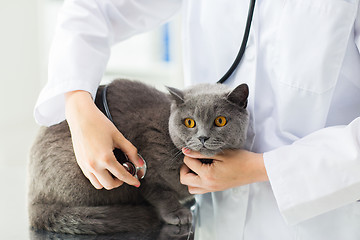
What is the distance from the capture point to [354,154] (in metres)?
0.69

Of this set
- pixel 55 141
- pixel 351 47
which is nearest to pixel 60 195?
pixel 55 141

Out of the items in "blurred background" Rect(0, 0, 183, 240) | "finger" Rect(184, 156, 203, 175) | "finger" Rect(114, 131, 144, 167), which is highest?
"finger" Rect(114, 131, 144, 167)

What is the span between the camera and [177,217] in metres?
0.89

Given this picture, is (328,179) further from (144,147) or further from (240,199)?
(144,147)

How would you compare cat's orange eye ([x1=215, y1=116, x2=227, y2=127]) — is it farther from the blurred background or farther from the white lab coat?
the blurred background

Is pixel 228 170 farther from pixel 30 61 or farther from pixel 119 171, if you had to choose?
pixel 30 61

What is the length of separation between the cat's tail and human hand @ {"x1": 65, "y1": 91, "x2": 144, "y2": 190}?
9 cm

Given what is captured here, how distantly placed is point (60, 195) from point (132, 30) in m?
0.53

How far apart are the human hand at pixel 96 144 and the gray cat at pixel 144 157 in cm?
10

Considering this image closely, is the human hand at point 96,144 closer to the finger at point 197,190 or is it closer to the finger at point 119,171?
the finger at point 119,171

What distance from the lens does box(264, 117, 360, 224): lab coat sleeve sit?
0.70 metres

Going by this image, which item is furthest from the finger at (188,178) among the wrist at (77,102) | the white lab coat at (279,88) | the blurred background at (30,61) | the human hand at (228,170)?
the blurred background at (30,61)

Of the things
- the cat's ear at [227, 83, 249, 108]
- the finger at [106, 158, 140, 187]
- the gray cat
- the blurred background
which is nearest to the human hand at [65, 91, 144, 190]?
the finger at [106, 158, 140, 187]

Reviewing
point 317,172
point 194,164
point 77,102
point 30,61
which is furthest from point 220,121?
point 30,61
